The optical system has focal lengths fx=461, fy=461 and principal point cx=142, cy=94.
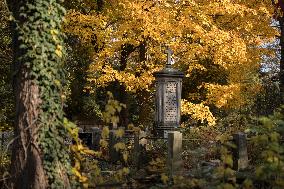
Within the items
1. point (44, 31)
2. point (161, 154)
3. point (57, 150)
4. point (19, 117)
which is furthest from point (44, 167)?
point (161, 154)

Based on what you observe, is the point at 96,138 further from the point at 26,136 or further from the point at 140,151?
the point at 26,136

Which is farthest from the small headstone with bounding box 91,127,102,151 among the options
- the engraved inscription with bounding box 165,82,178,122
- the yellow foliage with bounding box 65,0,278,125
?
the engraved inscription with bounding box 165,82,178,122

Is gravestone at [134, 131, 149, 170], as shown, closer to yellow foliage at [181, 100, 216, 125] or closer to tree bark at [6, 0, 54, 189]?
yellow foliage at [181, 100, 216, 125]

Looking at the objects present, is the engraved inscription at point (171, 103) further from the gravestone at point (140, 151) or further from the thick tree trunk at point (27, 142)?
the thick tree trunk at point (27, 142)

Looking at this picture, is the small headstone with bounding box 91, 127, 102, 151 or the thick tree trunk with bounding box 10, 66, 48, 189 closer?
the thick tree trunk with bounding box 10, 66, 48, 189

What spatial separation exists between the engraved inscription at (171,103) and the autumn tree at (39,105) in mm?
7998

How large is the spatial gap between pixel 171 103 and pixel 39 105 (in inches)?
331

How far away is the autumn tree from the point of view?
7488 mm

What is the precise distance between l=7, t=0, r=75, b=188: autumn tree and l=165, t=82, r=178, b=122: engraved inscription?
26.2 ft

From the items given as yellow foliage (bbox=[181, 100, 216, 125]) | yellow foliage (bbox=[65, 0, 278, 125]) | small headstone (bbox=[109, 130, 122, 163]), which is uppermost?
yellow foliage (bbox=[65, 0, 278, 125])

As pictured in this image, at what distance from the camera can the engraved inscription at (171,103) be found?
1545cm

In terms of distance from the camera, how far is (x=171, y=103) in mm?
15492

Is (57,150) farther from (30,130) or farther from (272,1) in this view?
(272,1)

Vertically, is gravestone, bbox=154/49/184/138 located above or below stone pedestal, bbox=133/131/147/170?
above
